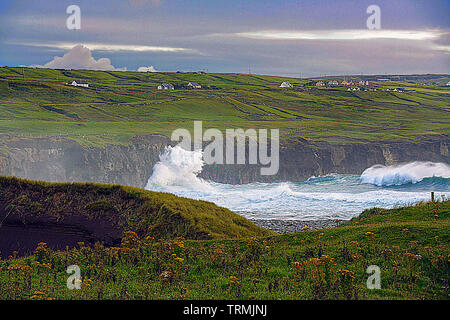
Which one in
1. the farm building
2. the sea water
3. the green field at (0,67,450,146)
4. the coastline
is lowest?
the coastline

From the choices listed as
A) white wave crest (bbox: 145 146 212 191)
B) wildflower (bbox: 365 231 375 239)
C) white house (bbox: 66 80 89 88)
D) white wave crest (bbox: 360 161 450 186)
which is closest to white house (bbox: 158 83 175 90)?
white house (bbox: 66 80 89 88)

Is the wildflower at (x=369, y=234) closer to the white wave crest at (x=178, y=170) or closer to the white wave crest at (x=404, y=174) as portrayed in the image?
the white wave crest at (x=178, y=170)

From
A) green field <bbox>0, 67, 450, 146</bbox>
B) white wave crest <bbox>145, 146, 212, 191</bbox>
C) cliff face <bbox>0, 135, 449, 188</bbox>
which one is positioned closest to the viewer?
cliff face <bbox>0, 135, 449, 188</bbox>

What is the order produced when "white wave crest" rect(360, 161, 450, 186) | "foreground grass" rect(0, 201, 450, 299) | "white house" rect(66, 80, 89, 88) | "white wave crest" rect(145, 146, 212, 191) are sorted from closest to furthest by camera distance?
"foreground grass" rect(0, 201, 450, 299)
"white wave crest" rect(360, 161, 450, 186)
"white wave crest" rect(145, 146, 212, 191)
"white house" rect(66, 80, 89, 88)

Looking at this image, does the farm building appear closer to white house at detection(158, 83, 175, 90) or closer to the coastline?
white house at detection(158, 83, 175, 90)

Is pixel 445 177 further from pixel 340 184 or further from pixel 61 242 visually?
pixel 61 242

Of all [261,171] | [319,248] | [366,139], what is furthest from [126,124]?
[319,248]

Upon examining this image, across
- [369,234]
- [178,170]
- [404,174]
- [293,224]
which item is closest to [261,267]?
[369,234]

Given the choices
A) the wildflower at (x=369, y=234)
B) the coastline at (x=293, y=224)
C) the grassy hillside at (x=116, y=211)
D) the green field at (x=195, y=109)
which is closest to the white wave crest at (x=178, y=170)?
the green field at (x=195, y=109)

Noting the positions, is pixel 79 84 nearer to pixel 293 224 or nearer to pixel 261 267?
pixel 293 224
